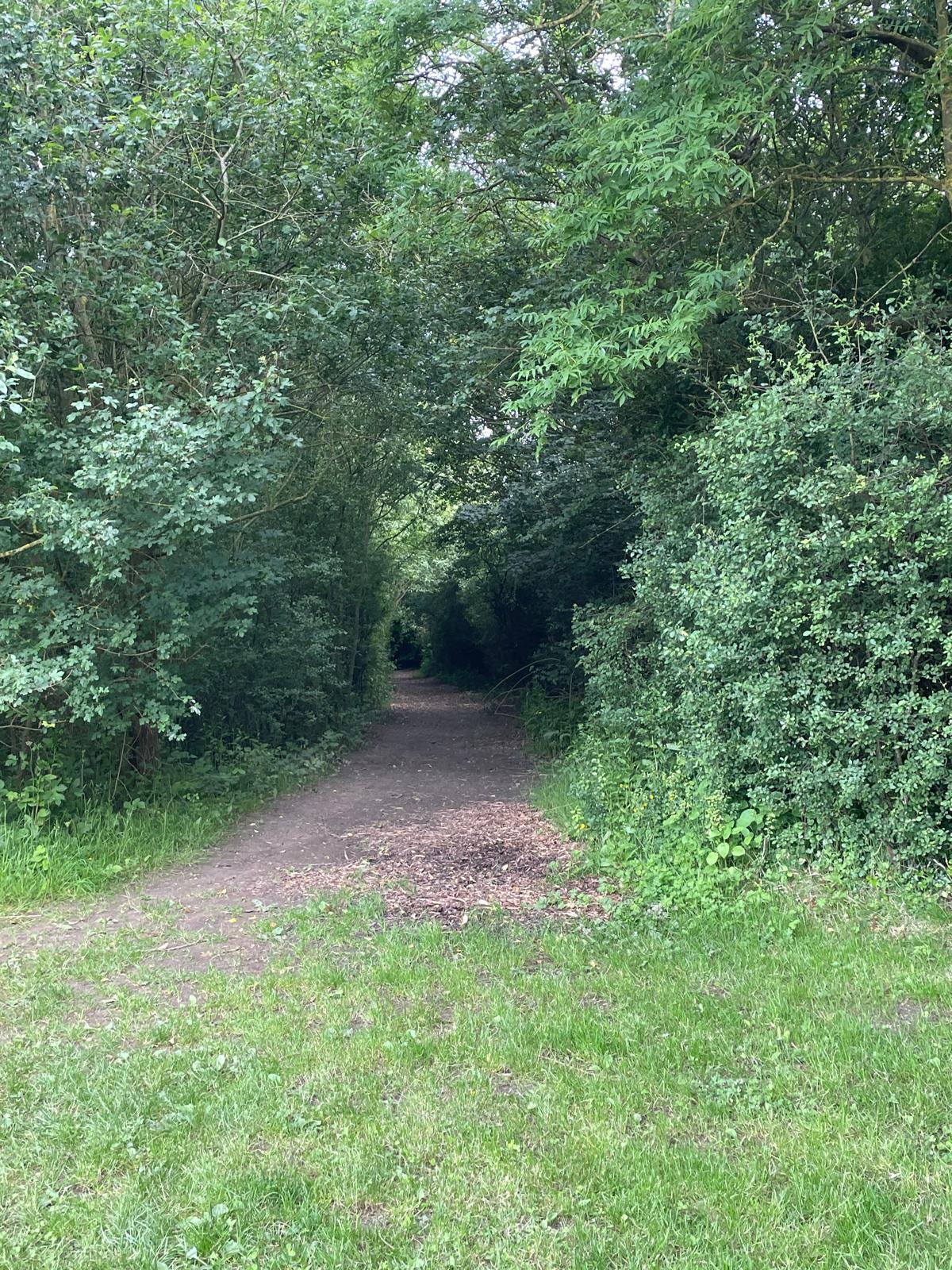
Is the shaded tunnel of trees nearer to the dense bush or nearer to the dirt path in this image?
the dense bush

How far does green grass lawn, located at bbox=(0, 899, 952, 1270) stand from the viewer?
2.41 m

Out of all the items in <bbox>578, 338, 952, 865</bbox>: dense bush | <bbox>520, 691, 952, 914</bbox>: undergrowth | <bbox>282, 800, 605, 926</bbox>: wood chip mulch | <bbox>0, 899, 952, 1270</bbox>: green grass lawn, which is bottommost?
<bbox>282, 800, 605, 926</bbox>: wood chip mulch

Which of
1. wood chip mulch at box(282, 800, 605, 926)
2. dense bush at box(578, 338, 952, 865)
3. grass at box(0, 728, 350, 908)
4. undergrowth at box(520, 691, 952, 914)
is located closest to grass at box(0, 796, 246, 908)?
grass at box(0, 728, 350, 908)

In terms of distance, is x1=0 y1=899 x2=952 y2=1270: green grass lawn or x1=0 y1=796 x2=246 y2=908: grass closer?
x1=0 y1=899 x2=952 y2=1270: green grass lawn

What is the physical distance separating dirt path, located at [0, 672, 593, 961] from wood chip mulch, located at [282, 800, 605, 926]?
0.01 metres

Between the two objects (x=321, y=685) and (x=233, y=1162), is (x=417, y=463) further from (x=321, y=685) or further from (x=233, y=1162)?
(x=233, y=1162)

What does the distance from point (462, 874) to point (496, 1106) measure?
3.09 m

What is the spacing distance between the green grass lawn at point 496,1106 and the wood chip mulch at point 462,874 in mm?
809

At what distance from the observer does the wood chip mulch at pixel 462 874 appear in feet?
17.6

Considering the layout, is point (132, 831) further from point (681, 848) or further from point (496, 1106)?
point (496, 1106)

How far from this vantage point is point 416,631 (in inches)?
1075

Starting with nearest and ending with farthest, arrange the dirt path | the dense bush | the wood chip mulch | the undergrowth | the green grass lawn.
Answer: the green grass lawn < the dense bush < the undergrowth < the dirt path < the wood chip mulch

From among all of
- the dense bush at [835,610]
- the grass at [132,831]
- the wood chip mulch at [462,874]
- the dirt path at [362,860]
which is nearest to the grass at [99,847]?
the grass at [132,831]

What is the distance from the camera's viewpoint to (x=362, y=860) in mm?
6559
